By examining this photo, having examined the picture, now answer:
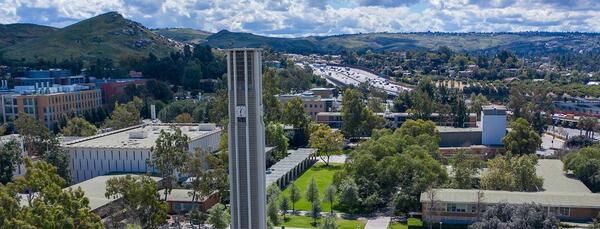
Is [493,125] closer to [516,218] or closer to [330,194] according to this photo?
[330,194]

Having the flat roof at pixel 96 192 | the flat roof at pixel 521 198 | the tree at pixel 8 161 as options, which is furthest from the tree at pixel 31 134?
the flat roof at pixel 521 198

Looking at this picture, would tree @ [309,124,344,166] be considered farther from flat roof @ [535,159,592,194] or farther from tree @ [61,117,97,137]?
tree @ [61,117,97,137]

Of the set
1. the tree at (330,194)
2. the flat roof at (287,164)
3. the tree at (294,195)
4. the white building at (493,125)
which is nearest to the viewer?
the tree at (330,194)

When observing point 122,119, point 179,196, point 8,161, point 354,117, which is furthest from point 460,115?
point 8,161

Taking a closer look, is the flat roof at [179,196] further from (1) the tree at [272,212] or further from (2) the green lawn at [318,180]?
(2) the green lawn at [318,180]

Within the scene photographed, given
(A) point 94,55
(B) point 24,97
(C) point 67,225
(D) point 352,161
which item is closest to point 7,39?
(A) point 94,55

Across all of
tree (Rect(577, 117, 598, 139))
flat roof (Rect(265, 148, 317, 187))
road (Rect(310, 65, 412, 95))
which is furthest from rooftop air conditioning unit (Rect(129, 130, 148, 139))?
road (Rect(310, 65, 412, 95))
